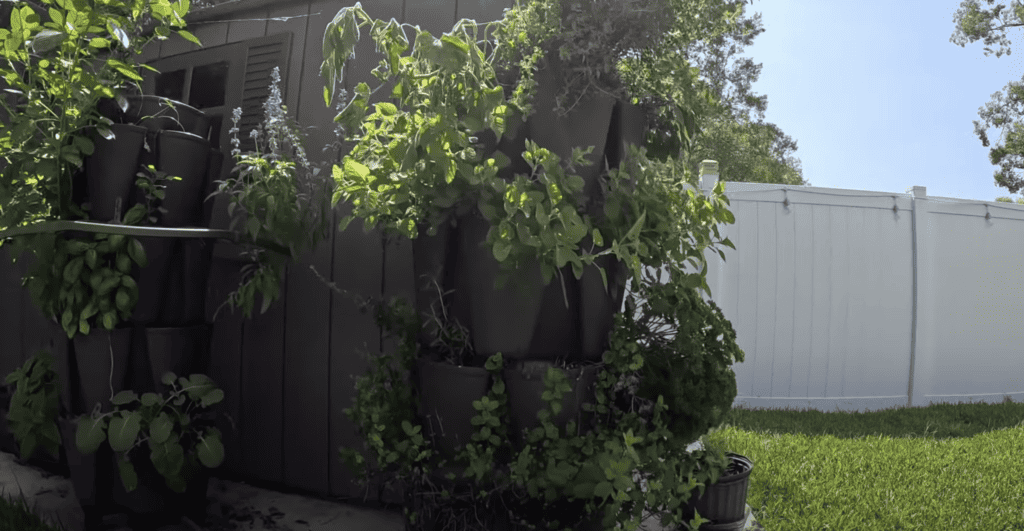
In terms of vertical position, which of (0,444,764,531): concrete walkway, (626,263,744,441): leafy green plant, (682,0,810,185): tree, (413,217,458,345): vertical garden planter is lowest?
(0,444,764,531): concrete walkway

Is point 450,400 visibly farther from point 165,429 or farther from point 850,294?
point 850,294

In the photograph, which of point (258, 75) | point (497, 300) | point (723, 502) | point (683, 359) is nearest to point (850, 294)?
point (723, 502)

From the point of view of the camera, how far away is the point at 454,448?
1.46m

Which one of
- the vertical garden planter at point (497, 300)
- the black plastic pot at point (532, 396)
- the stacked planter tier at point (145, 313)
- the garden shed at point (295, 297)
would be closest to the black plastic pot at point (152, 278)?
the stacked planter tier at point (145, 313)

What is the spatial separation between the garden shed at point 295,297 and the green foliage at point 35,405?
10 centimetres

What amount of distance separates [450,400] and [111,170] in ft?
4.38

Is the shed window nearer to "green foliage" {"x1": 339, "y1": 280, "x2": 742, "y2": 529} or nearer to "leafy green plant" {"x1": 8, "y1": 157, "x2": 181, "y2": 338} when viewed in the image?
"leafy green plant" {"x1": 8, "y1": 157, "x2": 181, "y2": 338}

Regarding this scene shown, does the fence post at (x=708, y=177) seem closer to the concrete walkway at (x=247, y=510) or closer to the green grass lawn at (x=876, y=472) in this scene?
the green grass lawn at (x=876, y=472)

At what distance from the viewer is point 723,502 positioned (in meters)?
2.00

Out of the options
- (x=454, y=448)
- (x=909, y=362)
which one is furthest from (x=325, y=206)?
(x=909, y=362)

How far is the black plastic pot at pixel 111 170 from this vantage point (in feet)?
6.24

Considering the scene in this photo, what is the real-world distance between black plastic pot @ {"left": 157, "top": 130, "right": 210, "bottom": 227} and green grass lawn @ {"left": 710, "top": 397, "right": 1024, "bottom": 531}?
6.10 ft

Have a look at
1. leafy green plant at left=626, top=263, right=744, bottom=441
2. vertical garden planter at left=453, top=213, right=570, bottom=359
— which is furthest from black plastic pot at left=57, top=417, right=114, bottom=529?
leafy green plant at left=626, top=263, right=744, bottom=441

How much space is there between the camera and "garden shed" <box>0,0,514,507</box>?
219 cm
